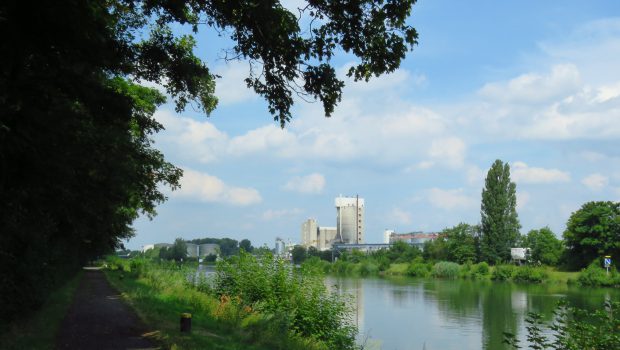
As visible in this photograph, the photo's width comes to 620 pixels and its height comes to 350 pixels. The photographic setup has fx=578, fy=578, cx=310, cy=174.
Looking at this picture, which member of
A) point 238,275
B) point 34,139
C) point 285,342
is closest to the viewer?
point 34,139

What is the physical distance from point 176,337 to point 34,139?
187 inches

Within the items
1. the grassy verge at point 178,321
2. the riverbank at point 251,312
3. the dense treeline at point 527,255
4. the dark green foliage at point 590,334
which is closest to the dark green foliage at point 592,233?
the dense treeline at point 527,255

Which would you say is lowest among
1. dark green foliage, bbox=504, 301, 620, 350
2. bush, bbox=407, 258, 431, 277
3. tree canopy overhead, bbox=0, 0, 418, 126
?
bush, bbox=407, 258, 431, 277

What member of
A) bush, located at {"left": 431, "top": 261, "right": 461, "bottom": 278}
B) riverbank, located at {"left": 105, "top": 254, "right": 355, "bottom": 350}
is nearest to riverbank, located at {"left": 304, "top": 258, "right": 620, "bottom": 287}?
bush, located at {"left": 431, "top": 261, "right": 461, "bottom": 278}

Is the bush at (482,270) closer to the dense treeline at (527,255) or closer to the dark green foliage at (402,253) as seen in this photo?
the dense treeline at (527,255)

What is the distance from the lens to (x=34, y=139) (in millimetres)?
9375

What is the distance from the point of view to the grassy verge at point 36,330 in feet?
34.8

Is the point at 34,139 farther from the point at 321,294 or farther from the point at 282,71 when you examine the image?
the point at 321,294

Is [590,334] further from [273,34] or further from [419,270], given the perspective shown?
[419,270]

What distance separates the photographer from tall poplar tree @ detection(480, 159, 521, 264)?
88.9 meters

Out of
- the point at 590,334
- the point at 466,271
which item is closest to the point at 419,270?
the point at 466,271

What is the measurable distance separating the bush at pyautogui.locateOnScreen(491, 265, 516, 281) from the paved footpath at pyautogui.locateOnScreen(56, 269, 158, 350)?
7147cm

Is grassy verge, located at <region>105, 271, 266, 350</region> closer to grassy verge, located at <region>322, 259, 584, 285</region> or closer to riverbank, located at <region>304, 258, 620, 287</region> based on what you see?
riverbank, located at <region>304, 258, 620, 287</region>

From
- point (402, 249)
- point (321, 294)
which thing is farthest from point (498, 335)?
point (402, 249)
